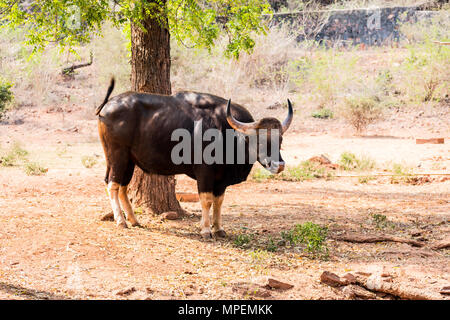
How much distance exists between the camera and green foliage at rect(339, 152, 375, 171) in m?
13.5

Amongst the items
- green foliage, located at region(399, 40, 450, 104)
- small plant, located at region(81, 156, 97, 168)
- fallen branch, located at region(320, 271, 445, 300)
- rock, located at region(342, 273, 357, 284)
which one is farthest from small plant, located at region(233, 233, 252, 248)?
green foliage, located at region(399, 40, 450, 104)

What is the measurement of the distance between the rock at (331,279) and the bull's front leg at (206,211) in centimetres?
216

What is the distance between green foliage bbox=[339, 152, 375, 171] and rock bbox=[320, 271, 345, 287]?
27.5 feet

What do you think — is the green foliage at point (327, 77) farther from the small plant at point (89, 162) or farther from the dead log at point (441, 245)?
the dead log at point (441, 245)

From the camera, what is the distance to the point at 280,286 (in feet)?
17.3

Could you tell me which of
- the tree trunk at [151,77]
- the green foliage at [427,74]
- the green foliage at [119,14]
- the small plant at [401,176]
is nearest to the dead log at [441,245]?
the tree trunk at [151,77]

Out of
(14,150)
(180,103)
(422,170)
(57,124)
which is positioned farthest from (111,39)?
(180,103)

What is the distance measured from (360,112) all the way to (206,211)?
1390 centimetres

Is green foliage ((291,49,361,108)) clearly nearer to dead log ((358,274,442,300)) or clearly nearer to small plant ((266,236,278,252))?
small plant ((266,236,278,252))

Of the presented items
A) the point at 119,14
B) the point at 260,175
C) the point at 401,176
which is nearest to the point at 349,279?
the point at 119,14

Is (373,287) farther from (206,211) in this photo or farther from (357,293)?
(206,211)

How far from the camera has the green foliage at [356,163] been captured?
1350 cm

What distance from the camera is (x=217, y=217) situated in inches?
288

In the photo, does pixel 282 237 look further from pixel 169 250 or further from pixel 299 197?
pixel 299 197
